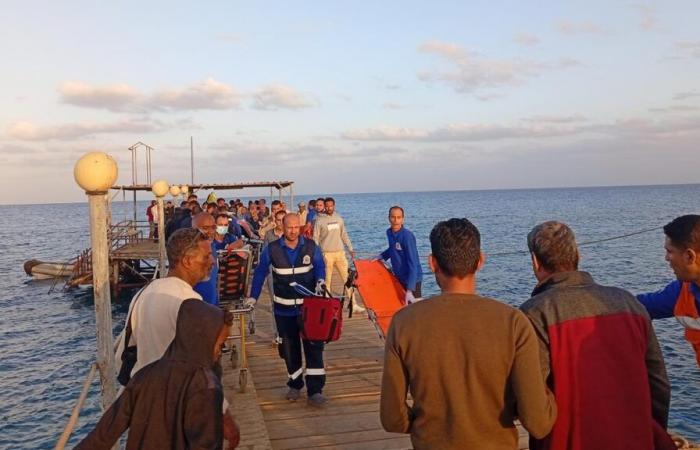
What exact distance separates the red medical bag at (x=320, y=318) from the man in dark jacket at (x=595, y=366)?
3055 mm

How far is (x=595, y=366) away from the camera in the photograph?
88.7 inches

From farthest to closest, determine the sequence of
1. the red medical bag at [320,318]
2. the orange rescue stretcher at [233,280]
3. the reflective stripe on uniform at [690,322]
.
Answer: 1. the orange rescue stretcher at [233,280]
2. the red medical bag at [320,318]
3. the reflective stripe on uniform at [690,322]

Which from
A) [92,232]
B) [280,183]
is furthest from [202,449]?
[280,183]

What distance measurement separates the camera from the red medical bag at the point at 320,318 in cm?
523

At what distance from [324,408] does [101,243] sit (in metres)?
2.95

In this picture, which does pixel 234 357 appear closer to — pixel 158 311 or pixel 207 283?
pixel 207 283

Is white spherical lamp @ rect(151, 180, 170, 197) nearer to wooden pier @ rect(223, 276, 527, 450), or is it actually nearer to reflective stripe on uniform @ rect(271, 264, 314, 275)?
wooden pier @ rect(223, 276, 527, 450)

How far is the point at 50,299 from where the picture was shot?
2550 centimetres

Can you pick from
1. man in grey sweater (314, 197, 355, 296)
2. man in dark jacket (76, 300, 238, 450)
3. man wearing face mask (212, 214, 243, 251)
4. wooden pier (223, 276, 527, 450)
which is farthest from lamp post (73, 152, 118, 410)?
man in grey sweater (314, 197, 355, 296)

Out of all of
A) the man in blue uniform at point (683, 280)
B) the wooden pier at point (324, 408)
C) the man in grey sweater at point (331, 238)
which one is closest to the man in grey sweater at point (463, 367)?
the man in blue uniform at point (683, 280)

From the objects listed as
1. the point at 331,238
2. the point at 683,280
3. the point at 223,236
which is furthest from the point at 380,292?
the point at 683,280

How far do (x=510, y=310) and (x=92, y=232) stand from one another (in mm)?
2670

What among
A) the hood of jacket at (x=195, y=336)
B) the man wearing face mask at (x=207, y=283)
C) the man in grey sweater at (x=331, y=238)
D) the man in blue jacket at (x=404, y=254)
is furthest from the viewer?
the man in grey sweater at (x=331, y=238)

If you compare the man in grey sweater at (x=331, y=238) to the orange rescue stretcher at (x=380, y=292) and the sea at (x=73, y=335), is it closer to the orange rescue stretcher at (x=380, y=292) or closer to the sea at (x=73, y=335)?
the orange rescue stretcher at (x=380, y=292)
